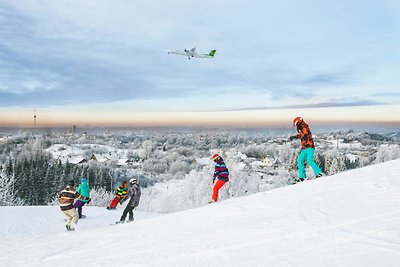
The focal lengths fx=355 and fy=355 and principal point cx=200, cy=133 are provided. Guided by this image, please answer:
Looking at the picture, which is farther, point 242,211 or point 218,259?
point 242,211

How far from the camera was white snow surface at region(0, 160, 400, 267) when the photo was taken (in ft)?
15.5

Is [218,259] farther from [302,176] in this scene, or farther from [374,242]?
[302,176]

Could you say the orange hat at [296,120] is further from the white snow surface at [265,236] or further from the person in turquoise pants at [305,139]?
the white snow surface at [265,236]

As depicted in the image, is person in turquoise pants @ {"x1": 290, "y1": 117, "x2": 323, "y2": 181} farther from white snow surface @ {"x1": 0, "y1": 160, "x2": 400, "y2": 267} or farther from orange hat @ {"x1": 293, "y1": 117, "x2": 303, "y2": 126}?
white snow surface @ {"x1": 0, "y1": 160, "x2": 400, "y2": 267}

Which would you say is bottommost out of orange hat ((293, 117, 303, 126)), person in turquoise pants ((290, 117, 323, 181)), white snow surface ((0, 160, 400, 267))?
white snow surface ((0, 160, 400, 267))

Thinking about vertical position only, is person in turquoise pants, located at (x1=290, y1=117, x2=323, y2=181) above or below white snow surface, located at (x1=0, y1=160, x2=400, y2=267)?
above

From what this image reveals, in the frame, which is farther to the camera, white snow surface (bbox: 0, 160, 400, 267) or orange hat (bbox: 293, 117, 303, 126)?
orange hat (bbox: 293, 117, 303, 126)

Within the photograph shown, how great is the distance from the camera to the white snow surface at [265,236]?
15.5 ft

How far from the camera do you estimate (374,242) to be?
4.80m

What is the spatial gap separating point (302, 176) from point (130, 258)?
24.5 feet

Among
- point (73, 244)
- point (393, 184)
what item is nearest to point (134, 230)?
point (73, 244)

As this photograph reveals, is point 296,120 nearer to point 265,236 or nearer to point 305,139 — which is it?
point 305,139

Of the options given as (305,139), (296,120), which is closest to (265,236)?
(305,139)

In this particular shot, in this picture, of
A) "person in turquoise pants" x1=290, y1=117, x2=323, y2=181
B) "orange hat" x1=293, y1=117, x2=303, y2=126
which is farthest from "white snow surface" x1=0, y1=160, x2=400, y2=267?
"orange hat" x1=293, y1=117, x2=303, y2=126
